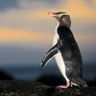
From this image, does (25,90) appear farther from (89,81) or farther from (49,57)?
(89,81)

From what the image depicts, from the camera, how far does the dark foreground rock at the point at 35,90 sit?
5754 millimetres

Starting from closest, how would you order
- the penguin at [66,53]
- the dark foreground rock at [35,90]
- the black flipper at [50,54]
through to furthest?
the dark foreground rock at [35,90], the penguin at [66,53], the black flipper at [50,54]

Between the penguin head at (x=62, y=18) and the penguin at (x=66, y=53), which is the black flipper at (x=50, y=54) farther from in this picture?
the penguin head at (x=62, y=18)

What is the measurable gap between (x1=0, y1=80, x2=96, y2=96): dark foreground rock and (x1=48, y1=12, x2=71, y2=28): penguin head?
5.20 ft

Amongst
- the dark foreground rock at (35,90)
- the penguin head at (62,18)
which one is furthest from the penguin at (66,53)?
the dark foreground rock at (35,90)

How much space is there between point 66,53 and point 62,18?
77 centimetres

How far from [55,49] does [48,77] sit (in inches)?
119

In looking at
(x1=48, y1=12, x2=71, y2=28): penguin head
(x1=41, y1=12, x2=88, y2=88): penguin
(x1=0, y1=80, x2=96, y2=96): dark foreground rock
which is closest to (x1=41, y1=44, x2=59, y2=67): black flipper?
(x1=41, y1=12, x2=88, y2=88): penguin

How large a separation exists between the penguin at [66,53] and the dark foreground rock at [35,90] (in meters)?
0.72

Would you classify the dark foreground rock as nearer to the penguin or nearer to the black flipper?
the penguin

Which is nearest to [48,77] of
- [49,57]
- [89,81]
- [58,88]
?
[89,81]

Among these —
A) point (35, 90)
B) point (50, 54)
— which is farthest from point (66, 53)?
point (35, 90)

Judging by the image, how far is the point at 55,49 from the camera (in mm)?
7172

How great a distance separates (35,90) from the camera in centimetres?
589
